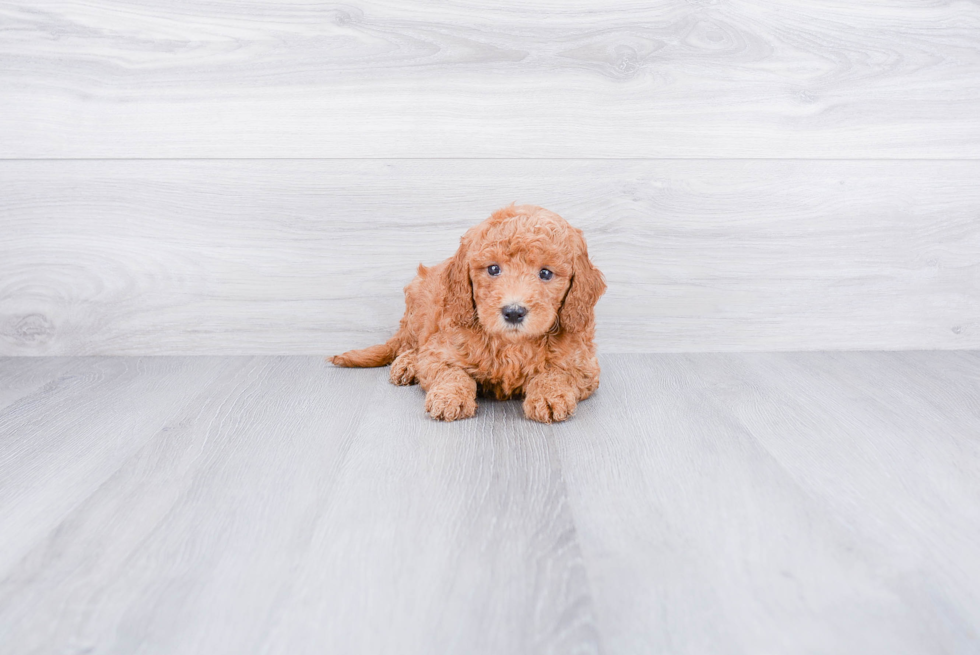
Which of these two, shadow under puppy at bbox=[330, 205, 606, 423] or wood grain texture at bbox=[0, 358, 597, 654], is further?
shadow under puppy at bbox=[330, 205, 606, 423]

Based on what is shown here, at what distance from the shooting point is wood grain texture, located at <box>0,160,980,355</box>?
6.07ft

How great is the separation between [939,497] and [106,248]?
2.03 meters

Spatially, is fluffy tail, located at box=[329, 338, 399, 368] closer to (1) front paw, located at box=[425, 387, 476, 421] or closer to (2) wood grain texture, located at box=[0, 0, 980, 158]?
(1) front paw, located at box=[425, 387, 476, 421]

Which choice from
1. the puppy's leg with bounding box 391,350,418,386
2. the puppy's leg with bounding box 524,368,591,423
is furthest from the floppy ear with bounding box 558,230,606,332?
the puppy's leg with bounding box 391,350,418,386

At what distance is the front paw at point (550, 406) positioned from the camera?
142 cm

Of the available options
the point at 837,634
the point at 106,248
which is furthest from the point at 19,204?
the point at 837,634

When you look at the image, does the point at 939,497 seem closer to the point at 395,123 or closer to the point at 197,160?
the point at 395,123

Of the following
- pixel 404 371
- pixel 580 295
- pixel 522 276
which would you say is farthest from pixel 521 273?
pixel 404 371

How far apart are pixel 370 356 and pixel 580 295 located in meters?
0.64

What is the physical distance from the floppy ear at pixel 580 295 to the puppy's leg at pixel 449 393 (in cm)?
25

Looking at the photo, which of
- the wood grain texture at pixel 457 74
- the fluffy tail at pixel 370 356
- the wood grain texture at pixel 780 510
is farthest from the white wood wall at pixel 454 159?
the wood grain texture at pixel 780 510

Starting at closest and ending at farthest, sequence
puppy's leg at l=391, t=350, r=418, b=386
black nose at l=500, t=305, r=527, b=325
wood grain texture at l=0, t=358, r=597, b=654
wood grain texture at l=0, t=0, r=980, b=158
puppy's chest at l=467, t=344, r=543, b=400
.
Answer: wood grain texture at l=0, t=358, r=597, b=654 → black nose at l=500, t=305, r=527, b=325 → puppy's chest at l=467, t=344, r=543, b=400 → puppy's leg at l=391, t=350, r=418, b=386 → wood grain texture at l=0, t=0, r=980, b=158

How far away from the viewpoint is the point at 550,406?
1.43 m

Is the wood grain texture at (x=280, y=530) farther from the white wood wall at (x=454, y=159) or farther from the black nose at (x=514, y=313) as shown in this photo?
the white wood wall at (x=454, y=159)
